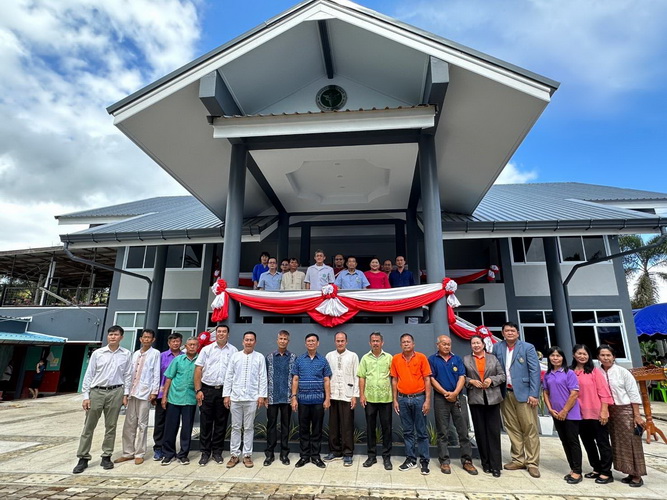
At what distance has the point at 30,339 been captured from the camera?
45.9 feet

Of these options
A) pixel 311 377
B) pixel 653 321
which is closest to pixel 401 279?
pixel 311 377

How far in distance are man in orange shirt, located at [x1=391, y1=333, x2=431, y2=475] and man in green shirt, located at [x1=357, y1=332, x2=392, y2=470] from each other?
4.4 inches

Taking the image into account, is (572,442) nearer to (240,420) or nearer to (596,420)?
(596,420)

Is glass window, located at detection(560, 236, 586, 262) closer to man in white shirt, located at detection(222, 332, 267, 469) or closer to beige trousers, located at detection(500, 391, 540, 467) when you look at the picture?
beige trousers, located at detection(500, 391, 540, 467)

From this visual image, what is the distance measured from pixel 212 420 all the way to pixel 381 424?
2126 mm

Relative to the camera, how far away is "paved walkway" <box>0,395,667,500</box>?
3678 millimetres

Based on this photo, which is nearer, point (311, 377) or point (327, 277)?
point (311, 377)

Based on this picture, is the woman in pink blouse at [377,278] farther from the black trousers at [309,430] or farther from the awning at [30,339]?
the awning at [30,339]

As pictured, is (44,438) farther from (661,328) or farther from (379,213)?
(661,328)

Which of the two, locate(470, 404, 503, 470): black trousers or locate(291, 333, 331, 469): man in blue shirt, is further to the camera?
locate(291, 333, 331, 469): man in blue shirt

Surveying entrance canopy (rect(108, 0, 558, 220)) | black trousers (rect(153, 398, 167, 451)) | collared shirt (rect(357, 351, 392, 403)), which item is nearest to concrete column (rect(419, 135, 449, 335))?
entrance canopy (rect(108, 0, 558, 220))

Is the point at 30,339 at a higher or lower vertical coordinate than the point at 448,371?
higher

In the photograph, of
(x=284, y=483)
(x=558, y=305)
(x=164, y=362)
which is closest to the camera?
(x=284, y=483)

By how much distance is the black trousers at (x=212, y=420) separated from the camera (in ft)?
15.7
